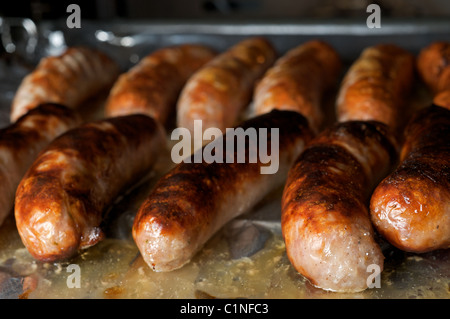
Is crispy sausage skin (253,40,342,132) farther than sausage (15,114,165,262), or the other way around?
crispy sausage skin (253,40,342,132)

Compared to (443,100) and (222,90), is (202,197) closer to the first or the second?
(222,90)

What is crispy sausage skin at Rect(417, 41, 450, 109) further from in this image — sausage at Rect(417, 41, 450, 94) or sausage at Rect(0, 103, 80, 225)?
sausage at Rect(0, 103, 80, 225)

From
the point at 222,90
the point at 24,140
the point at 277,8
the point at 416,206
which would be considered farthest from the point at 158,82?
the point at 277,8

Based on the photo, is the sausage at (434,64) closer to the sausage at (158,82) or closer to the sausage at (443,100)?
the sausage at (443,100)

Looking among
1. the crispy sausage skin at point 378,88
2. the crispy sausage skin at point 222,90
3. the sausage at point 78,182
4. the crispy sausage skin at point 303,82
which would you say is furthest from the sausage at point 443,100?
the sausage at point 78,182

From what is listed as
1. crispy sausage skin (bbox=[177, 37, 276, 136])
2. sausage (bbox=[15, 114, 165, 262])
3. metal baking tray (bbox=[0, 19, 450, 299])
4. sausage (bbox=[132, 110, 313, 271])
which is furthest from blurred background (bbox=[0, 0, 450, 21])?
metal baking tray (bbox=[0, 19, 450, 299])

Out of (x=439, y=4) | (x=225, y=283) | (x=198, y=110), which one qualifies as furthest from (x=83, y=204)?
(x=439, y=4)
